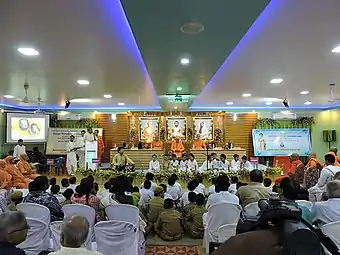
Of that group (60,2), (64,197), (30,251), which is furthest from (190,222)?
(60,2)

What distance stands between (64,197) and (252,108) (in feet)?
34.4

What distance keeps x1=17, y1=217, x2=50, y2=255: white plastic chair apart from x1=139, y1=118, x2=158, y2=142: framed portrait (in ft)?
33.9

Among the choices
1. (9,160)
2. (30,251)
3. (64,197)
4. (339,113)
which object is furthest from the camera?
(339,113)

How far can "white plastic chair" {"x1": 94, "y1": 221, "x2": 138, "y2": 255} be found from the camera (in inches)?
136

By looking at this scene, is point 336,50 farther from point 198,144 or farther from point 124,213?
point 198,144

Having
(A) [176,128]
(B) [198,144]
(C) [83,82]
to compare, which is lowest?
(B) [198,144]

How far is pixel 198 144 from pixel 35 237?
33.9 feet

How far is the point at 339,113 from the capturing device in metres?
12.7

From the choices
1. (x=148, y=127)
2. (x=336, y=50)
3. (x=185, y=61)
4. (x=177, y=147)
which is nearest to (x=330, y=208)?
(x=336, y=50)

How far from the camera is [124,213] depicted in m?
3.69

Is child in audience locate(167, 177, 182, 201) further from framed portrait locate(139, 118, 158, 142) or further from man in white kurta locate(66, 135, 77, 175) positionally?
framed portrait locate(139, 118, 158, 142)

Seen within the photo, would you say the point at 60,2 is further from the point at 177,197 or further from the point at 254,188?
the point at 177,197

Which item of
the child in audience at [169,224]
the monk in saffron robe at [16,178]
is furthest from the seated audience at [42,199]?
the monk in saffron robe at [16,178]

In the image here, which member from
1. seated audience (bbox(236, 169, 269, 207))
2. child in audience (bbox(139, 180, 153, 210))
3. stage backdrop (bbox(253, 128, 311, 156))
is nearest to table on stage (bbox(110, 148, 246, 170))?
stage backdrop (bbox(253, 128, 311, 156))
